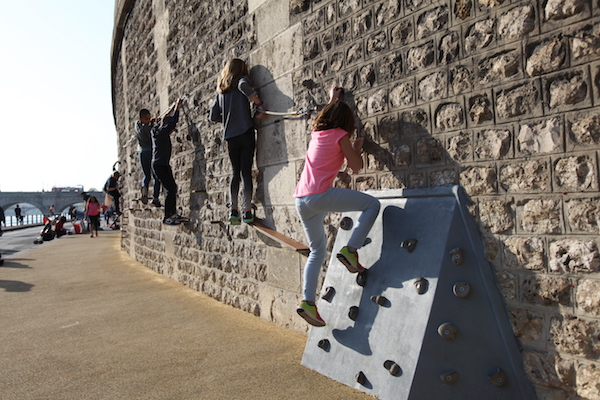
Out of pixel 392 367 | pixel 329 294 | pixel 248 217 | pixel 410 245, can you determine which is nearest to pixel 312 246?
pixel 329 294

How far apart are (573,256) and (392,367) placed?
1.16 metres

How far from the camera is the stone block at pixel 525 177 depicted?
94.0 inches

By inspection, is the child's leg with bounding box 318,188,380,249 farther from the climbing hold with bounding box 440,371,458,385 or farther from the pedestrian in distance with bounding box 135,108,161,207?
the pedestrian in distance with bounding box 135,108,161,207

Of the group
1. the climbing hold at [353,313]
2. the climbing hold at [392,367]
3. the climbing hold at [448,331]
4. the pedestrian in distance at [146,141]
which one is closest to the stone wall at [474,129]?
the climbing hold at [448,331]

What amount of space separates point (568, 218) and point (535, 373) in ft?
2.78

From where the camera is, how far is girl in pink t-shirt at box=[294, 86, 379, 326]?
309cm

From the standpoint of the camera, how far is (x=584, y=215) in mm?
2240

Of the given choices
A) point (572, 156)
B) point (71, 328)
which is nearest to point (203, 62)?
point (71, 328)

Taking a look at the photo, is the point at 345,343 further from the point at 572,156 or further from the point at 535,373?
the point at 572,156

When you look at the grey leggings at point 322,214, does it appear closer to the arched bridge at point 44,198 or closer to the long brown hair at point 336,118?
the long brown hair at point 336,118

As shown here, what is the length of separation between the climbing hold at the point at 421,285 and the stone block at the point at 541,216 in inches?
25.0

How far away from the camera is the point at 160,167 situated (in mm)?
6984

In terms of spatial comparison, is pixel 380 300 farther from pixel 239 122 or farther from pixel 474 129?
pixel 239 122

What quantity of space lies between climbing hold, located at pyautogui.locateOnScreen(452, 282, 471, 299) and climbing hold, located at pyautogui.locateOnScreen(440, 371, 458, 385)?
43cm
